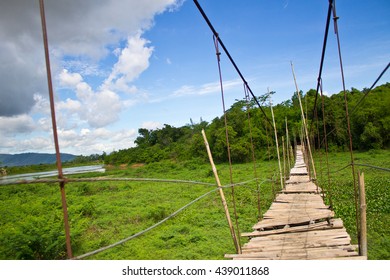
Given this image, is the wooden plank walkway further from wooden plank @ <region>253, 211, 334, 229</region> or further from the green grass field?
the green grass field

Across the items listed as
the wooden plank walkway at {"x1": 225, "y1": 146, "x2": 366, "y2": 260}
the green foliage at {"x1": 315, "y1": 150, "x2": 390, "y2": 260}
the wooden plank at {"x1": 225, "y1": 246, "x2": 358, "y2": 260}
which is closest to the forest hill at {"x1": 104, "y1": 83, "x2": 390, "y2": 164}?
the green foliage at {"x1": 315, "y1": 150, "x2": 390, "y2": 260}

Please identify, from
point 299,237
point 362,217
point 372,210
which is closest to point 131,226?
point 299,237

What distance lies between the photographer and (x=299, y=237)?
2.74m

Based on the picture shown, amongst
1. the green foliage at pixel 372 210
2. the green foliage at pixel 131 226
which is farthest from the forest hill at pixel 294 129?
the green foliage at pixel 131 226

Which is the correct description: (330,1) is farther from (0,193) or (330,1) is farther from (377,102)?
(377,102)

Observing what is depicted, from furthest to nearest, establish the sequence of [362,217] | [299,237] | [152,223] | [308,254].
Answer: [152,223] < [299,237] < [308,254] < [362,217]

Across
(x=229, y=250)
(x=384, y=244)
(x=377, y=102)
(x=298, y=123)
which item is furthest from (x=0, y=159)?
(x=377, y=102)

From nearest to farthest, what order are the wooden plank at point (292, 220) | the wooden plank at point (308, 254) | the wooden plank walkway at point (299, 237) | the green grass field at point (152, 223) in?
the wooden plank at point (308, 254) < the wooden plank walkway at point (299, 237) < the wooden plank at point (292, 220) < the green grass field at point (152, 223)

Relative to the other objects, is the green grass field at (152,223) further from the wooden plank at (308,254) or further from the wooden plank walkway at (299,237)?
the wooden plank at (308,254)

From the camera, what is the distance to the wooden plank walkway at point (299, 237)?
223 cm

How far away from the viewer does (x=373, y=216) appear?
5.12 meters

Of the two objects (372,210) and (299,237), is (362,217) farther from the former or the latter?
(372,210)

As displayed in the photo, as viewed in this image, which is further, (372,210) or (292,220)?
(372,210)
